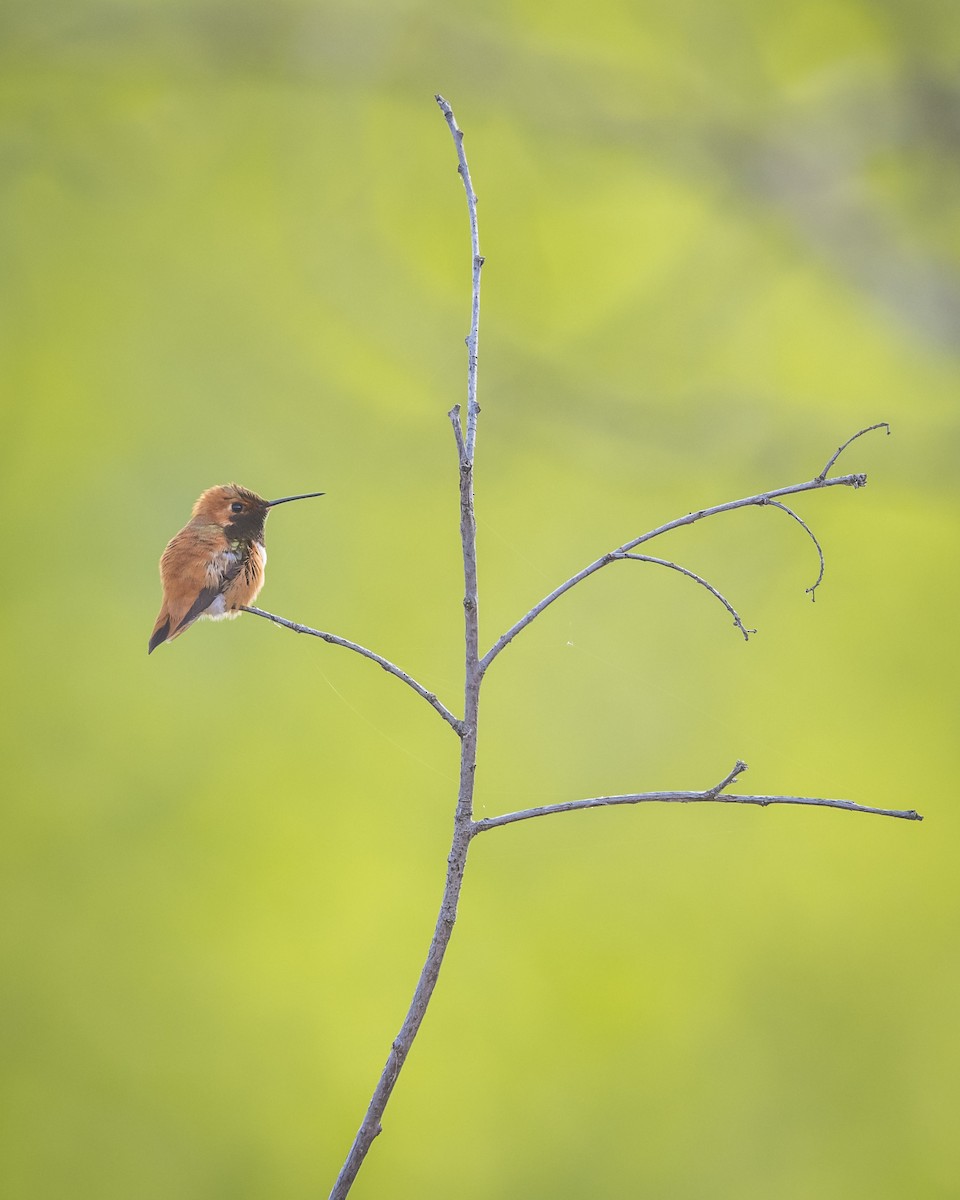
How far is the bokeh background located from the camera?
31.1ft

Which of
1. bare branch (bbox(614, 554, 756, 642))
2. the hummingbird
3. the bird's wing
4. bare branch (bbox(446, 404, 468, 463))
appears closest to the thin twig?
bare branch (bbox(446, 404, 468, 463))

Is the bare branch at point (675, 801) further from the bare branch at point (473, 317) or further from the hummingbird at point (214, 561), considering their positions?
the hummingbird at point (214, 561)

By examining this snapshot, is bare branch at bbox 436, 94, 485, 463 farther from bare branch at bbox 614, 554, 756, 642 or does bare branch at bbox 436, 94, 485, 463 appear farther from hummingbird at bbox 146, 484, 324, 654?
hummingbird at bbox 146, 484, 324, 654

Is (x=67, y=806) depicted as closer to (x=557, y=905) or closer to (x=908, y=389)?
(x=557, y=905)

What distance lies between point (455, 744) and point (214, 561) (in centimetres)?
787

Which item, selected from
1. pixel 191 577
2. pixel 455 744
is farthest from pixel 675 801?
pixel 455 744

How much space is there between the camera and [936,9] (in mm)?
5160

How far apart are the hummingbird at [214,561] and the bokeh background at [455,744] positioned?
201 inches

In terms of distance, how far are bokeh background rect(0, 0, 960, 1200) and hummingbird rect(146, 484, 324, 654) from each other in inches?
201

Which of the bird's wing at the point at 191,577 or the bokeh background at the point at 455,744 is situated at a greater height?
the bokeh background at the point at 455,744

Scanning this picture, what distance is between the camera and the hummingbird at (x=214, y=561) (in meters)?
2.80

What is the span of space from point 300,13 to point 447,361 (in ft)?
7.78

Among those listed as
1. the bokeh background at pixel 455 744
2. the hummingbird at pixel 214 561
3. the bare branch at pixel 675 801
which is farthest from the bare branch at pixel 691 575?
the bokeh background at pixel 455 744

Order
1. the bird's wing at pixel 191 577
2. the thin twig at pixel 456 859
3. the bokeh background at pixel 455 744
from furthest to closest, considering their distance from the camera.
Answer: the bokeh background at pixel 455 744
the bird's wing at pixel 191 577
the thin twig at pixel 456 859
